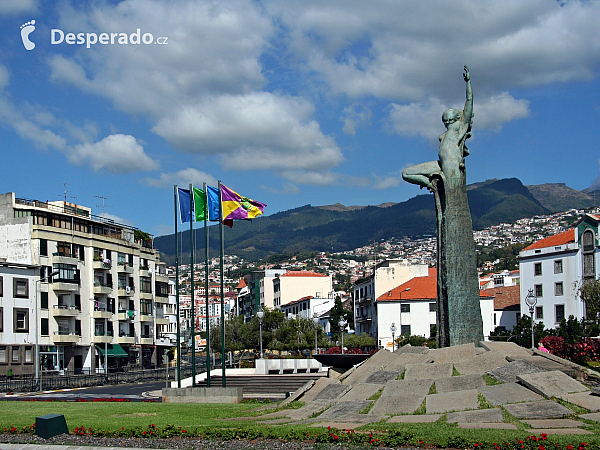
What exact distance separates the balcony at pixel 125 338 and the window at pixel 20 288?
13861 mm

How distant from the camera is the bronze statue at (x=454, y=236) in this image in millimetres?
21938

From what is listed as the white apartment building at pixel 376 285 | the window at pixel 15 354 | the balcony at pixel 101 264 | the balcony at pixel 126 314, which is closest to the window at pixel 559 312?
the white apartment building at pixel 376 285

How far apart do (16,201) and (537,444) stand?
61.0 meters

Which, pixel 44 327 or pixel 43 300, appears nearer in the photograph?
pixel 44 327

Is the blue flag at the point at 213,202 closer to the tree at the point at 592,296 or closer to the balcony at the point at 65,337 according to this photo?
the tree at the point at 592,296

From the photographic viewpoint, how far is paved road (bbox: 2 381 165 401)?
3683 cm

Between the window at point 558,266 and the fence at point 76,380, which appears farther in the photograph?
the window at point 558,266

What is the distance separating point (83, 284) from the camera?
221 ft

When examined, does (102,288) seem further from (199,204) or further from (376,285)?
(199,204)

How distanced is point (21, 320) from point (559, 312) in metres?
49.5

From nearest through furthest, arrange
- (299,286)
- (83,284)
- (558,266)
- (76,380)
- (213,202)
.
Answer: (213,202)
(76,380)
(83,284)
(558,266)
(299,286)

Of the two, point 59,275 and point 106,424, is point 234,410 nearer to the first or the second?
point 106,424

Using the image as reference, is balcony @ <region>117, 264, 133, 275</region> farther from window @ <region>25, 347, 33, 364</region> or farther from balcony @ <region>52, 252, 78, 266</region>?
window @ <region>25, 347, 33, 364</region>

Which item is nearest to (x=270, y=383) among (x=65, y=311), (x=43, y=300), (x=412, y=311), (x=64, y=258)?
(x=65, y=311)
